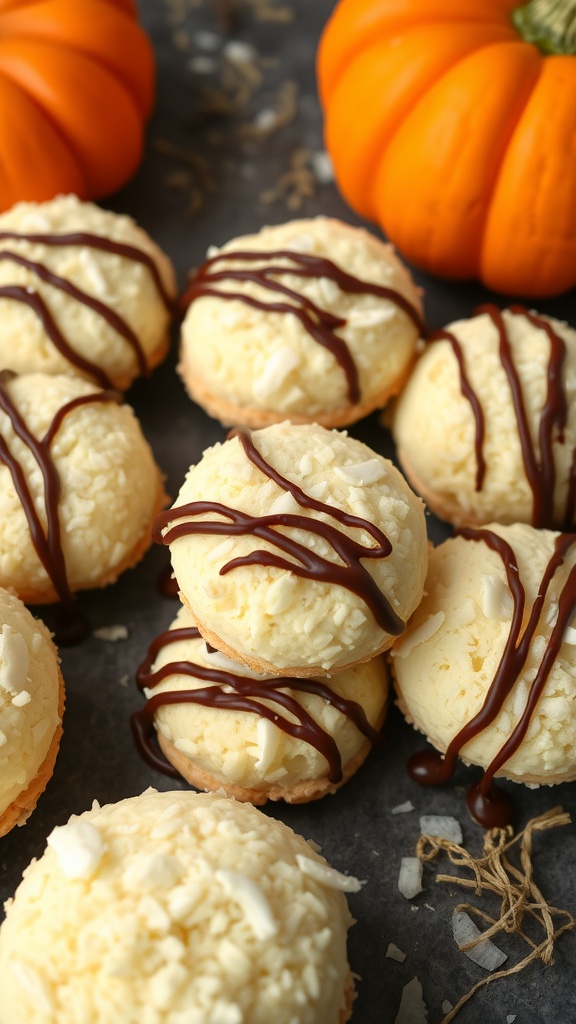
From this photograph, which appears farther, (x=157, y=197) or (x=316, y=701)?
(x=157, y=197)

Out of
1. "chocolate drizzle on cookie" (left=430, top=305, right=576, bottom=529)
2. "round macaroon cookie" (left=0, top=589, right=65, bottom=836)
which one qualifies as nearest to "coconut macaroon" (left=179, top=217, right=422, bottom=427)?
"chocolate drizzle on cookie" (left=430, top=305, right=576, bottom=529)

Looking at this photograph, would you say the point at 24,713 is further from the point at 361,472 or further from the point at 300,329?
the point at 300,329

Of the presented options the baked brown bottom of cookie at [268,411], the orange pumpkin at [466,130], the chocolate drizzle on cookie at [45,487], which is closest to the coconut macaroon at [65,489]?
the chocolate drizzle on cookie at [45,487]

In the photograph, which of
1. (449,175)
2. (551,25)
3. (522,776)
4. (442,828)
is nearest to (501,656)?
(522,776)

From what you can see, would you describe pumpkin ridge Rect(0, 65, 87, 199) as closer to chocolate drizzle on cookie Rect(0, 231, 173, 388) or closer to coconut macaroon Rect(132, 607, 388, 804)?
chocolate drizzle on cookie Rect(0, 231, 173, 388)

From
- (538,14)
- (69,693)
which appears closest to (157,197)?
(538,14)

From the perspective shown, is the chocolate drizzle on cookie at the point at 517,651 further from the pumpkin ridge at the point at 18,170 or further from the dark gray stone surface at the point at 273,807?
the pumpkin ridge at the point at 18,170

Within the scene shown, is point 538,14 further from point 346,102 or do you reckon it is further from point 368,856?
point 368,856
